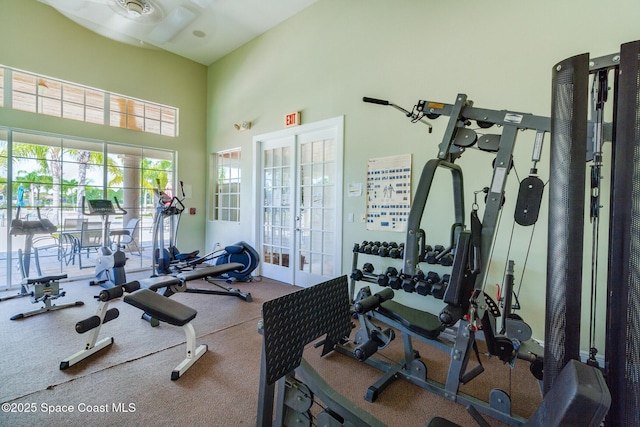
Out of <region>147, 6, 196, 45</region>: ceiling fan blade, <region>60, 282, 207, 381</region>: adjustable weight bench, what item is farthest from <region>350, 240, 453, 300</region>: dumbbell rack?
<region>147, 6, 196, 45</region>: ceiling fan blade

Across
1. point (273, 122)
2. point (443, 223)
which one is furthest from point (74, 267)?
point (443, 223)

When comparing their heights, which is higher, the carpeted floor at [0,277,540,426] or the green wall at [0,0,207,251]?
the green wall at [0,0,207,251]

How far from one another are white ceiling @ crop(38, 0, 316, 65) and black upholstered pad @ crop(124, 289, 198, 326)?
12.4 feet

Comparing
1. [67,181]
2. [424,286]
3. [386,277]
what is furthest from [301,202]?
[67,181]

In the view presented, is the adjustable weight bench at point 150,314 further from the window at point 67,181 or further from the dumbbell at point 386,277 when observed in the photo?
the window at point 67,181

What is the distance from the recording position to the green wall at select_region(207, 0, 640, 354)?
2.48 metres

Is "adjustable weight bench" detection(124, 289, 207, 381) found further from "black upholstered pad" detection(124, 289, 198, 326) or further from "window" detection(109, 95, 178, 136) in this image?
"window" detection(109, 95, 178, 136)

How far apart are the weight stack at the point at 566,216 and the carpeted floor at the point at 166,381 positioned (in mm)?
871

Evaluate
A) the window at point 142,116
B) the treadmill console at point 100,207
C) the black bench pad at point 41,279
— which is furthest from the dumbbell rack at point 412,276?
the window at point 142,116

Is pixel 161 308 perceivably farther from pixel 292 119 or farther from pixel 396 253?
pixel 292 119

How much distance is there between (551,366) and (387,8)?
3.81 meters

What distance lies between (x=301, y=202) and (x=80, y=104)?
13.1 ft

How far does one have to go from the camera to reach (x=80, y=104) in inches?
187

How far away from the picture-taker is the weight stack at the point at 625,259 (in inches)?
44.6
